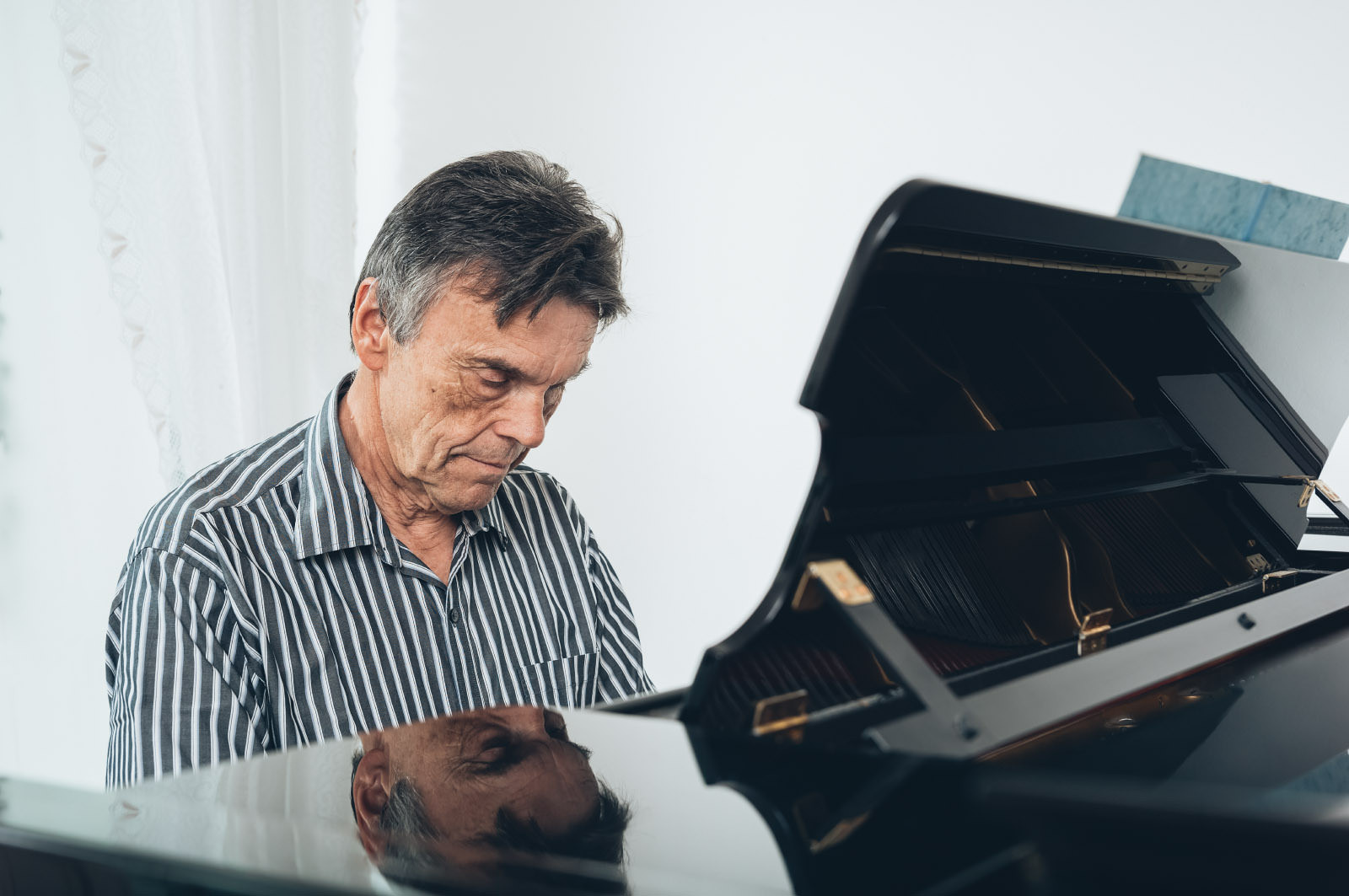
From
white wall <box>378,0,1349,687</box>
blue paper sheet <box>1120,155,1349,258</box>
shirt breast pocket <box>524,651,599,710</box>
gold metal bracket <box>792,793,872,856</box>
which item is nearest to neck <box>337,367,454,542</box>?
shirt breast pocket <box>524,651,599,710</box>

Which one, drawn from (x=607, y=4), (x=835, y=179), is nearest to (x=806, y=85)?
(x=835, y=179)

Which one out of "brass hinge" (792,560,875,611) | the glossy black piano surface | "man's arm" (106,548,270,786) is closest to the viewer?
the glossy black piano surface

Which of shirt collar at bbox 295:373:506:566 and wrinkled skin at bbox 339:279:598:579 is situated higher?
wrinkled skin at bbox 339:279:598:579

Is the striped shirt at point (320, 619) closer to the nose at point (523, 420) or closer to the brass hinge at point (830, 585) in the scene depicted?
the nose at point (523, 420)

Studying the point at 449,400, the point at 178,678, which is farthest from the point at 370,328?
the point at 178,678

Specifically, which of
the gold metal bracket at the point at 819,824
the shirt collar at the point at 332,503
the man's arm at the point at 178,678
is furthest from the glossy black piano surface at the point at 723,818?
the shirt collar at the point at 332,503

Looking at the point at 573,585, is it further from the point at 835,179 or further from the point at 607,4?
the point at 607,4

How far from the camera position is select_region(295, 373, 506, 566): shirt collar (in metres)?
1.25

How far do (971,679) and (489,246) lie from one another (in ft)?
2.30

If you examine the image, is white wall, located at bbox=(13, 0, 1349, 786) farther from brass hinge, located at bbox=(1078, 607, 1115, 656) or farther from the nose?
brass hinge, located at bbox=(1078, 607, 1115, 656)

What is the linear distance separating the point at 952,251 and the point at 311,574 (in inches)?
31.2

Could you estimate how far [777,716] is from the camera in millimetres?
909

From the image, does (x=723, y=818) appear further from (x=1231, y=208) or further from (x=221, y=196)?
(x=221, y=196)

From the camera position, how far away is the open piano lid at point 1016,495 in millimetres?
879
